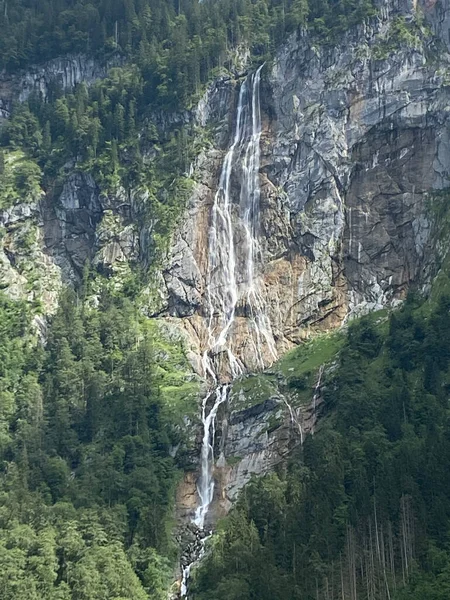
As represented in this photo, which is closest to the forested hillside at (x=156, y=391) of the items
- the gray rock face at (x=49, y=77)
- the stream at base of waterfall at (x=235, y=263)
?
the gray rock face at (x=49, y=77)

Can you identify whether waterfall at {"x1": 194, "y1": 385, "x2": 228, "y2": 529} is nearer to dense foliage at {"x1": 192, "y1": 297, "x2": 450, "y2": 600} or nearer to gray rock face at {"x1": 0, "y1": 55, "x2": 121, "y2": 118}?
dense foliage at {"x1": 192, "y1": 297, "x2": 450, "y2": 600}

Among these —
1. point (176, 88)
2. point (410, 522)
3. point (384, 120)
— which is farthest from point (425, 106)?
point (410, 522)

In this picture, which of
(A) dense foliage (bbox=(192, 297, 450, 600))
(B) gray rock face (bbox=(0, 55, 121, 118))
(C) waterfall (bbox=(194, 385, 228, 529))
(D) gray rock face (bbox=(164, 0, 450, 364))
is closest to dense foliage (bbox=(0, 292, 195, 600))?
(C) waterfall (bbox=(194, 385, 228, 529))

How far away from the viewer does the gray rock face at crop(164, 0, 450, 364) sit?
422 ft

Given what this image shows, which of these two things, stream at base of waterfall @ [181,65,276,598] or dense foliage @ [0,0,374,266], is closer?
stream at base of waterfall @ [181,65,276,598]

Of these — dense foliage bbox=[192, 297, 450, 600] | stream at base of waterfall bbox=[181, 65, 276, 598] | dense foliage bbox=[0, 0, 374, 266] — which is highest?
dense foliage bbox=[0, 0, 374, 266]

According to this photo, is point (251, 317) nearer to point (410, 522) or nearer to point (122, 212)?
point (122, 212)

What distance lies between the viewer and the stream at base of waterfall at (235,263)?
406 ft

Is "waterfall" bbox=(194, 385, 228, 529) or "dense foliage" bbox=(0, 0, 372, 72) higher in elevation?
"dense foliage" bbox=(0, 0, 372, 72)

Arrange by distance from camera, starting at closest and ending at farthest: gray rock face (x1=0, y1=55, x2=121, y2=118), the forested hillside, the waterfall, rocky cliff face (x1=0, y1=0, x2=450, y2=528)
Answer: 1. the forested hillside
2. the waterfall
3. rocky cliff face (x1=0, y1=0, x2=450, y2=528)
4. gray rock face (x1=0, y1=55, x2=121, y2=118)

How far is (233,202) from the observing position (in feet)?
458

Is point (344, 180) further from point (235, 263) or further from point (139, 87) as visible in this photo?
point (139, 87)

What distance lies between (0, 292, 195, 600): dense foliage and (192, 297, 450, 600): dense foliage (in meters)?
7.30

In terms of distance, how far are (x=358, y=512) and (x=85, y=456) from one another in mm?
32150
